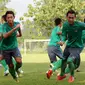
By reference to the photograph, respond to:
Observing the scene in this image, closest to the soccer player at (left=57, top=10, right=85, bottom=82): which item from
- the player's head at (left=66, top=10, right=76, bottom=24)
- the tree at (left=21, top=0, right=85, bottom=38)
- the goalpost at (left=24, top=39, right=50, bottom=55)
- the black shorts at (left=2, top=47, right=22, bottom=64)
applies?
the player's head at (left=66, top=10, right=76, bottom=24)

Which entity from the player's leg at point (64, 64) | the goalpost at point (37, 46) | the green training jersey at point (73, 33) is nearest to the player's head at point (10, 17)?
the green training jersey at point (73, 33)

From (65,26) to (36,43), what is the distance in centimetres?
3532

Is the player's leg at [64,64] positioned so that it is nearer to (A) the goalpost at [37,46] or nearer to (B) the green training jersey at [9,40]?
(B) the green training jersey at [9,40]

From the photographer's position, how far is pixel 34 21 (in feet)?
169

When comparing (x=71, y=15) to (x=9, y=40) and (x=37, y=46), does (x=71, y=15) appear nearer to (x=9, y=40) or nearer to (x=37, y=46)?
(x=9, y=40)

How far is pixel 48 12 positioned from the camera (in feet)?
160

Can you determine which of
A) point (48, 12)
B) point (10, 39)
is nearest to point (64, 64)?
point (10, 39)

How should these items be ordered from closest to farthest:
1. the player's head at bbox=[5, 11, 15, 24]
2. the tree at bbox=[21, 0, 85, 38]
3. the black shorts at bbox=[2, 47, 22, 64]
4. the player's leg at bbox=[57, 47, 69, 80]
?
the player's head at bbox=[5, 11, 15, 24] < the black shorts at bbox=[2, 47, 22, 64] < the player's leg at bbox=[57, 47, 69, 80] < the tree at bbox=[21, 0, 85, 38]

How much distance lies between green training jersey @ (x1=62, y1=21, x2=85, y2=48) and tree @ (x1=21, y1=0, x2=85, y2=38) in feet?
127

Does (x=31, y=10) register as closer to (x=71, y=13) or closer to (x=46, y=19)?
(x=46, y=19)

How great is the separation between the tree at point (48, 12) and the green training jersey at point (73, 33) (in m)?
38.7

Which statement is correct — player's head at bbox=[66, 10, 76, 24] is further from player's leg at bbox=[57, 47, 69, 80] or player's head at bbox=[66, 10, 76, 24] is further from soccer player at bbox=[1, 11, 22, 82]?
soccer player at bbox=[1, 11, 22, 82]

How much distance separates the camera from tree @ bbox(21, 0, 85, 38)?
48213 mm

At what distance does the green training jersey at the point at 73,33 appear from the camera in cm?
815
